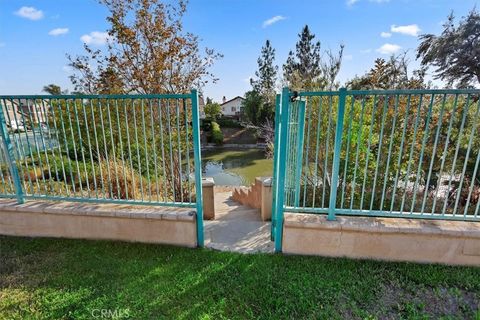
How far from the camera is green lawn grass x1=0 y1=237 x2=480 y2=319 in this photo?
74.0 inches

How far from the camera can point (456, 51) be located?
23.3ft

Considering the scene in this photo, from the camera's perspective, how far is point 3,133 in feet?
9.13

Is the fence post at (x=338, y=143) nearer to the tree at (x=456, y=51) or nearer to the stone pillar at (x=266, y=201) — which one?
the stone pillar at (x=266, y=201)

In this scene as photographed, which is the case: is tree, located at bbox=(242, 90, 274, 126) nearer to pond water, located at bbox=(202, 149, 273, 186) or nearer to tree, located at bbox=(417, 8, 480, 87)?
pond water, located at bbox=(202, 149, 273, 186)

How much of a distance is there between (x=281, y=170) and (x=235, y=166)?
15.6m

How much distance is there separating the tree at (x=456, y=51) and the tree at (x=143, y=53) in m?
7.12

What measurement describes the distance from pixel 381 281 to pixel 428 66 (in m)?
8.14

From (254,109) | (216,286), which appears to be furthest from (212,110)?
(216,286)

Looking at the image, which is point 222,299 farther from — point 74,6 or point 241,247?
point 74,6

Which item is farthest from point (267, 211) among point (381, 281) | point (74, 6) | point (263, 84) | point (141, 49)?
point (263, 84)

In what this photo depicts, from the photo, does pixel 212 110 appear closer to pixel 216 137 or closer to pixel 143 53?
pixel 216 137

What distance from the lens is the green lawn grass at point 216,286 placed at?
1.88 metres

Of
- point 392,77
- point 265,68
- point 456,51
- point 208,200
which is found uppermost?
point 265,68

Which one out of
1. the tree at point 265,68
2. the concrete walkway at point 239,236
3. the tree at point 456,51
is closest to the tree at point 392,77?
the tree at point 456,51
